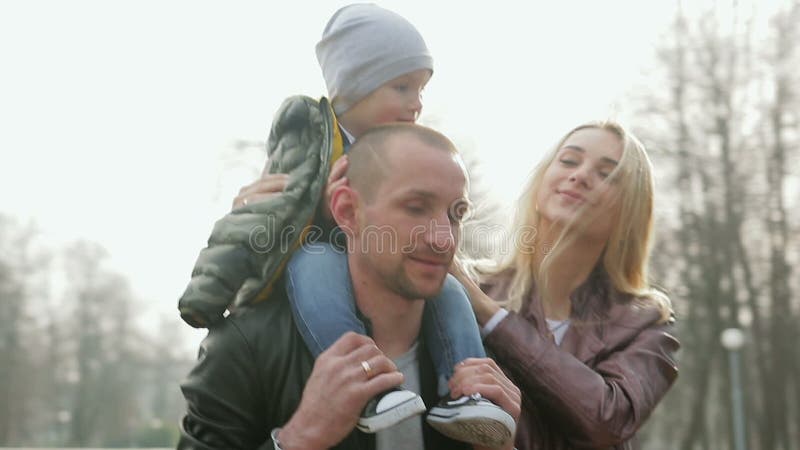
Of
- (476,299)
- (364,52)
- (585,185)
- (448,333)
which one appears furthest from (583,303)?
(364,52)

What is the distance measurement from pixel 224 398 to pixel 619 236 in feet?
4.90

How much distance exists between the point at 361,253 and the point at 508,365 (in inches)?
30.1

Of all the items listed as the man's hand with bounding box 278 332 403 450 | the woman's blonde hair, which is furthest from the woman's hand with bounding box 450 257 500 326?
the man's hand with bounding box 278 332 403 450

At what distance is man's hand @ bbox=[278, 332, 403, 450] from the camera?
2115 millimetres

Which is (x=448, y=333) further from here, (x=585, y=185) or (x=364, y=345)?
(x=585, y=185)

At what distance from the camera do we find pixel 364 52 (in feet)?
8.20

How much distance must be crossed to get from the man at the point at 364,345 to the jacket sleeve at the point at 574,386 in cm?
49

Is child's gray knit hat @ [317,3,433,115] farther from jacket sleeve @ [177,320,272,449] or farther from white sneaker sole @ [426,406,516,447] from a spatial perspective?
white sneaker sole @ [426,406,516,447]

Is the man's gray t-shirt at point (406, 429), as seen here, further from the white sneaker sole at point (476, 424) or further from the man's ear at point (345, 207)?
the man's ear at point (345, 207)

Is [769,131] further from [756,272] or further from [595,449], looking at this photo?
[595,449]

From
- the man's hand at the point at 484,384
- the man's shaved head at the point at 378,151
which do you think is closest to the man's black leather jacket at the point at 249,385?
the man's hand at the point at 484,384

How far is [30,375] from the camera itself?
3222cm

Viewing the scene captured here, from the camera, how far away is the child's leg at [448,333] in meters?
2.36

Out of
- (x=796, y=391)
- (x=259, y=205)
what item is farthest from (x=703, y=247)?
(x=259, y=205)
